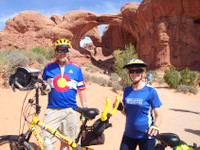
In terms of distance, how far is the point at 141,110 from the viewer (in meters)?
1.93

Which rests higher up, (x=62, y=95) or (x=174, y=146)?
(x=62, y=95)

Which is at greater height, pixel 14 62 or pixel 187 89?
pixel 14 62

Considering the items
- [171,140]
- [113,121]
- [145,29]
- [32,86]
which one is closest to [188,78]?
[113,121]

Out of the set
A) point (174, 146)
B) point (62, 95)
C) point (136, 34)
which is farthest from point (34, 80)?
point (136, 34)

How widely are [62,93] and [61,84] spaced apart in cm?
14

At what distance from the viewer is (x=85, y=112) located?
1.90m

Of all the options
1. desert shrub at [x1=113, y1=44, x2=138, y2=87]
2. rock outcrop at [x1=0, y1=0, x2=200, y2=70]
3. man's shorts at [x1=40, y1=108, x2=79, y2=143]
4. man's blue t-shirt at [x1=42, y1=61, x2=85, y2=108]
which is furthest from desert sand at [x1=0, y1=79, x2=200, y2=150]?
rock outcrop at [x1=0, y1=0, x2=200, y2=70]

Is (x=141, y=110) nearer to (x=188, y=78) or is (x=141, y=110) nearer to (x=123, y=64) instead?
(x=123, y=64)

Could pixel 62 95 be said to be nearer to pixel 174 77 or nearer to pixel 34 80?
pixel 34 80

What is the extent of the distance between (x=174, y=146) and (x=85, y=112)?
975mm

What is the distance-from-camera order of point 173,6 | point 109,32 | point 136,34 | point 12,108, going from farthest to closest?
point 109,32
point 136,34
point 173,6
point 12,108

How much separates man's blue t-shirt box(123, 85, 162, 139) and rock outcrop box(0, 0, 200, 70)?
24.1 m

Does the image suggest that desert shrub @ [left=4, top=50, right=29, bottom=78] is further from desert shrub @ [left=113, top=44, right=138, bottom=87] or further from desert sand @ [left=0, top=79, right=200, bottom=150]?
desert shrub @ [left=113, top=44, right=138, bottom=87]

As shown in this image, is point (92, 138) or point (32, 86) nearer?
point (92, 138)
